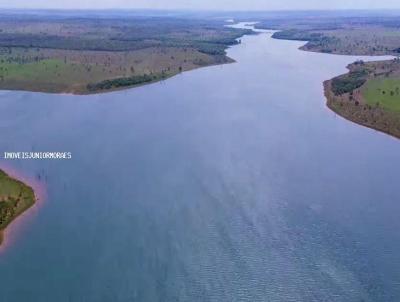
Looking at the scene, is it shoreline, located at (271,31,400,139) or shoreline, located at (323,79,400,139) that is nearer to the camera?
shoreline, located at (323,79,400,139)

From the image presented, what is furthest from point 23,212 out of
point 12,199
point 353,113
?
point 353,113

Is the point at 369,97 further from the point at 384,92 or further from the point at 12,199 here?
the point at 12,199

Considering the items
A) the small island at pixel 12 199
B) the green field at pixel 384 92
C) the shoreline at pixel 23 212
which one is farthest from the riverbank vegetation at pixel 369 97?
the small island at pixel 12 199

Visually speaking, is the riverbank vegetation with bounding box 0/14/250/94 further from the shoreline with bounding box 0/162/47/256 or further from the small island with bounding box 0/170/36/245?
the small island with bounding box 0/170/36/245

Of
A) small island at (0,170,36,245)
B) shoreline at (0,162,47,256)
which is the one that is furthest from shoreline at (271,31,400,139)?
small island at (0,170,36,245)

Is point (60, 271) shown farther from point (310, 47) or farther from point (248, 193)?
point (310, 47)

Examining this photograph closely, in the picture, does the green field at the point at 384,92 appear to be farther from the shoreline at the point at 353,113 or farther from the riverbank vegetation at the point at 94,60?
the riverbank vegetation at the point at 94,60

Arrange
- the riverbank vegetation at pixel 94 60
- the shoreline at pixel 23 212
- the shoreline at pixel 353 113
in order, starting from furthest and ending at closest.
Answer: the riverbank vegetation at pixel 94 60
the shoreline at pixel 353 113
the shoreline at pixel 23 212
